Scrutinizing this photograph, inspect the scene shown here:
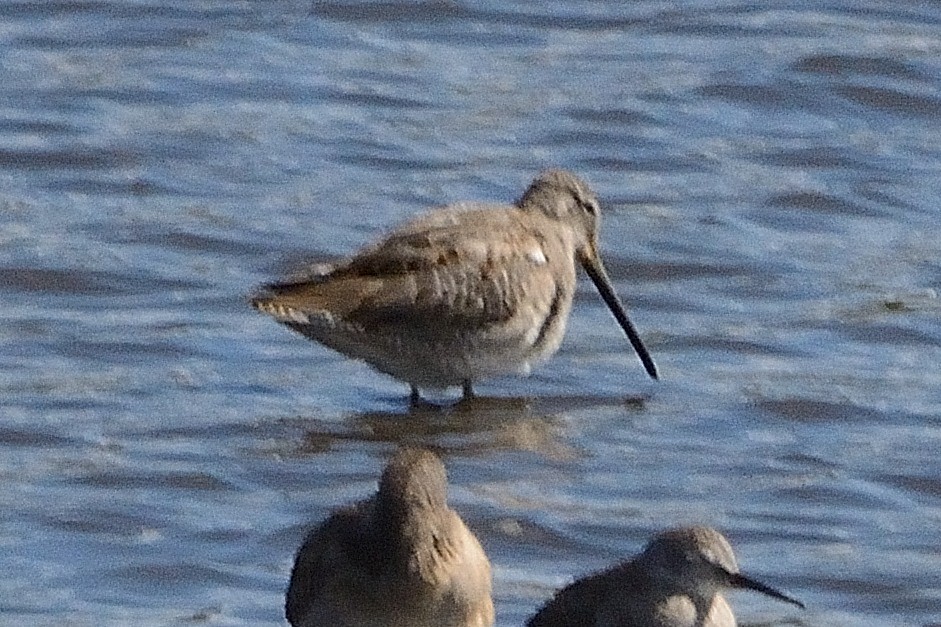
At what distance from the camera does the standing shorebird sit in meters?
10.0

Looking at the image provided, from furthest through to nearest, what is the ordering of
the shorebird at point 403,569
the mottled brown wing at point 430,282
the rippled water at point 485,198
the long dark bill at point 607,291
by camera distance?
the long dark bill at point 607,291, the mottled brown wing at point 430,282, the rippled water at point 485,198, the shorebird at point 403,569

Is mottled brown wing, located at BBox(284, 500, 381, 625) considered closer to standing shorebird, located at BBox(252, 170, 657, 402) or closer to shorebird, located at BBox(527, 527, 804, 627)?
shorebird, located at BBox(527, 527, 804, 627)

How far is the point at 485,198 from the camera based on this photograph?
12.2 meters

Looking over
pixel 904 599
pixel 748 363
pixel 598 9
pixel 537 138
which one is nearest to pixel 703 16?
pixel 598 9

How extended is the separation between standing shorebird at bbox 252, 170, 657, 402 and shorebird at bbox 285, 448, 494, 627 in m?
2.70

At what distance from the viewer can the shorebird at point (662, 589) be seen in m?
7.24

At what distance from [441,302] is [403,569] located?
3003mm

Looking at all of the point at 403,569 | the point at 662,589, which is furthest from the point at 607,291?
the point at 403,569

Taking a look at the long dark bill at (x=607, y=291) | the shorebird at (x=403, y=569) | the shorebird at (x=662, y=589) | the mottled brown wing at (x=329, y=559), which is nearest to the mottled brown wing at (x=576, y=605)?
the shorebird at (x=662, y=589)

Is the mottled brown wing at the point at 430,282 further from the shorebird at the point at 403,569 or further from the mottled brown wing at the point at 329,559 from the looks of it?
the shorebird at the point at 403,569

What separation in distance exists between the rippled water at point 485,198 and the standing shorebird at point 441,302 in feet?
0.62

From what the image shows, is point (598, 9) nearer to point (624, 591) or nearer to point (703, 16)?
point (703, 16)

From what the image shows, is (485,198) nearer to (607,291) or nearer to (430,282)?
(607,291)

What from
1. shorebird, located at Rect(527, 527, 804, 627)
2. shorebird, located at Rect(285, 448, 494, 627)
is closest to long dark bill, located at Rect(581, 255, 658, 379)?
shorebird, located at Rect(527, 527, 804, 627)
